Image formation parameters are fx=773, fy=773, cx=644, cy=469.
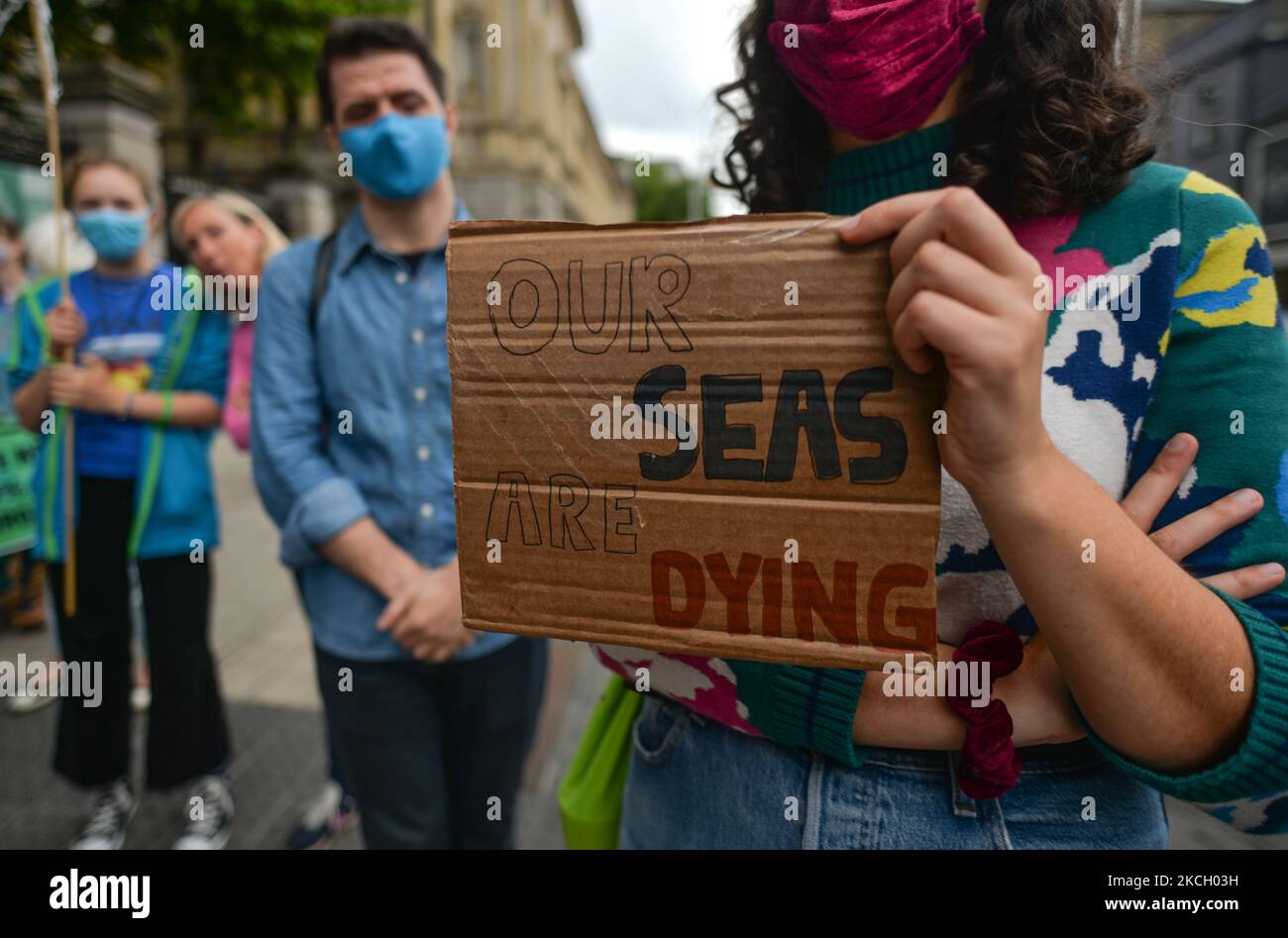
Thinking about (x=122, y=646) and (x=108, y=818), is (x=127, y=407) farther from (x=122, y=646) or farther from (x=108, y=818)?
(x=108, y=818)

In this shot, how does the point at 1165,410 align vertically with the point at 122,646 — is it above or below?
above

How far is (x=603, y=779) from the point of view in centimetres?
138

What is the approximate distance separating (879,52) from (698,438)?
543 millimetres

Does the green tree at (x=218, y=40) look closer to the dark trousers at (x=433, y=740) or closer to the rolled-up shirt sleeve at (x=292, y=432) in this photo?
the rolled-up shirt sleeve at (x=292, y=432)

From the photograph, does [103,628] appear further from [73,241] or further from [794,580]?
[794,580]

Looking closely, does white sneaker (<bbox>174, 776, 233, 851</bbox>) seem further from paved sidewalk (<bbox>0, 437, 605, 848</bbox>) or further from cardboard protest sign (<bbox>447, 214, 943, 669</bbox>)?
cardboard protest sign (<bbox>447, 214, 943, 669</bbox>)

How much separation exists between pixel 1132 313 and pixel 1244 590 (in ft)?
1.10

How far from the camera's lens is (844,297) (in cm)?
80

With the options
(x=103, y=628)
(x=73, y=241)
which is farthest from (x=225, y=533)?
(x=103, y=628)

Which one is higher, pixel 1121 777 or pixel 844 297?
pixel 844 297

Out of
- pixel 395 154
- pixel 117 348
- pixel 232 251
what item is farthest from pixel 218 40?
pixel 395 154

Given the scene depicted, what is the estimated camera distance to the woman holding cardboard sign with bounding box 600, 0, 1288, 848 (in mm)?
771

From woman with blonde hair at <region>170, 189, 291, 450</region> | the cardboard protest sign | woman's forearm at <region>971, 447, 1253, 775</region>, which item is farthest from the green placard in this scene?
woman's forearm at <region>971, 447, 1253, 775</region>

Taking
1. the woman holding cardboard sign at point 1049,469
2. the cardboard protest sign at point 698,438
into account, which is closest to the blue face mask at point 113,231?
the cardboard protest sign at point 698,438
